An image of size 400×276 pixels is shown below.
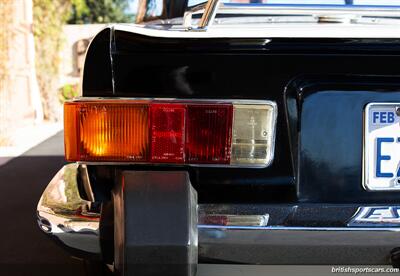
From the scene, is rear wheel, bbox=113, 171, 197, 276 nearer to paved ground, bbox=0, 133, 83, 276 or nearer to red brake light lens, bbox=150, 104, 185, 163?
red brake light lens, bbox=150, 104, 185, 163

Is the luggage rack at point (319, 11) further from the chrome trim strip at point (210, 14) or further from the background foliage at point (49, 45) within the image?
the background foliage at point (49, 45)

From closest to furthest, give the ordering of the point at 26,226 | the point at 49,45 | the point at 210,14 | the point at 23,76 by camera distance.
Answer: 1. the point at 210,14
2. the point at 26,226
3. the point at 23,76
4. the point at 49,45

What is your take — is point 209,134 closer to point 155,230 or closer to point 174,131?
point 174,131

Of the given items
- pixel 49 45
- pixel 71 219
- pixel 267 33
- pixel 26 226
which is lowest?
pixel 26 226

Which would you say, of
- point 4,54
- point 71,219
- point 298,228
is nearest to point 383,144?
point 298,228

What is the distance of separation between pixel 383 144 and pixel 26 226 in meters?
3.24

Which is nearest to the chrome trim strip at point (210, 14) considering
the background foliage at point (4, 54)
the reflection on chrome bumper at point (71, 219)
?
the reflection on chrome bumper at point (71, 219)

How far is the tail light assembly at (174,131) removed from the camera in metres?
1.80

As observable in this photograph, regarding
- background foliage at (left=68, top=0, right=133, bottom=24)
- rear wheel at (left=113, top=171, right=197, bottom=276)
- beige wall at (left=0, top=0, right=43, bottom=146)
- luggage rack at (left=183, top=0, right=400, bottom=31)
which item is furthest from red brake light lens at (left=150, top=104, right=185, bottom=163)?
background foliage at (left=68, top=0, right=133, bottom=24)

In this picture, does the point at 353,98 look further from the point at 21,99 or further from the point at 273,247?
the point at 21,99

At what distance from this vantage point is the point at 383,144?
187 centimetres

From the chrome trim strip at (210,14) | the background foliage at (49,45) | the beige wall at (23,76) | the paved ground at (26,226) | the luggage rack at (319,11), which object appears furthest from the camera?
the background foliage at (49,45)

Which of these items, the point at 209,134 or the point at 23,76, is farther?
the point at 23,76

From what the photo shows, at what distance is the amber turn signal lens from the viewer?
1807mm
